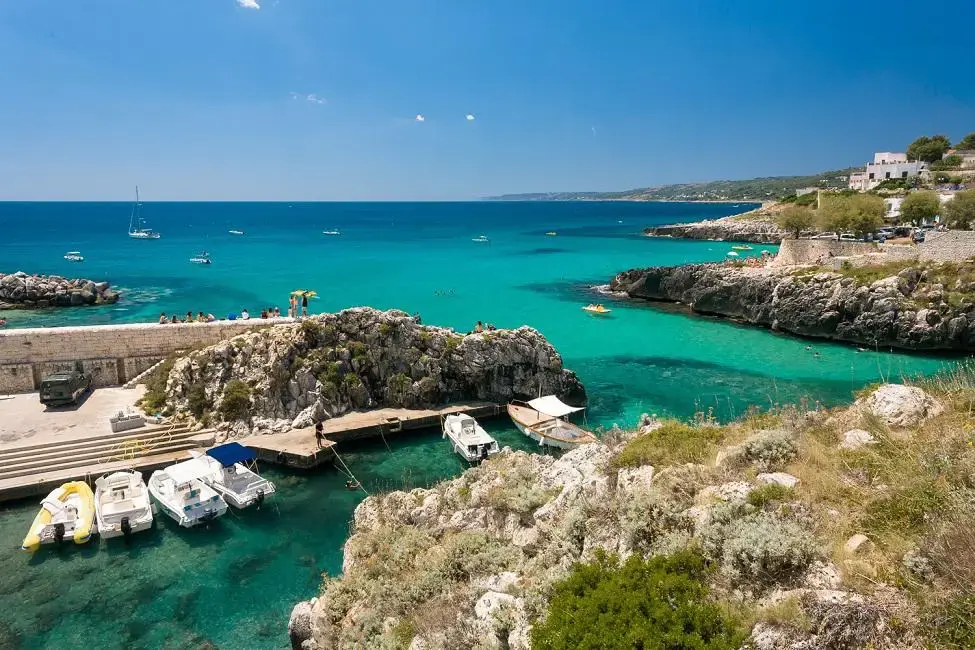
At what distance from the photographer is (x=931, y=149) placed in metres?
93.9

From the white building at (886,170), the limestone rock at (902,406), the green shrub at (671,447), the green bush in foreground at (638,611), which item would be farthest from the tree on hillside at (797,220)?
the green bush in foreground at (638,611)

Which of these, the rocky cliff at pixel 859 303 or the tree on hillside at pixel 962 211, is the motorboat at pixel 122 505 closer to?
the rocky cliff at pixel 859 303

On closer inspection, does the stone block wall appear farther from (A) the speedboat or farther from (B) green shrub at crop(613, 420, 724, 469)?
(A) the speedboat

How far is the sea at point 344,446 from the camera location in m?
13.7

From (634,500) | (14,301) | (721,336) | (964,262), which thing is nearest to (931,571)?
(634,500)

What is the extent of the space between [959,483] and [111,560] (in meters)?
19.4

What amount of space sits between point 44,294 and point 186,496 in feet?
143

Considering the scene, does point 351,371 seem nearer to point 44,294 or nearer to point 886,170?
point 44,294

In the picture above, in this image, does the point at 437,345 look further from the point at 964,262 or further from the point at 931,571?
the point at 964,262

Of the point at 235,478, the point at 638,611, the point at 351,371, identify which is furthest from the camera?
the point at 351,371

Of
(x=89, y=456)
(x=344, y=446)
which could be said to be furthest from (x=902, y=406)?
(x=89, y=456)

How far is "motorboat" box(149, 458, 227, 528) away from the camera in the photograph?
17.1 metres

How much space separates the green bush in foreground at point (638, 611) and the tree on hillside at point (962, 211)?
61.0 metres

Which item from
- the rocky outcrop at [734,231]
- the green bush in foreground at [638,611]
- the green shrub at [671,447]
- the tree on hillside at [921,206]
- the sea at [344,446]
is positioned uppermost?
the tree on hillside at [921,206]
